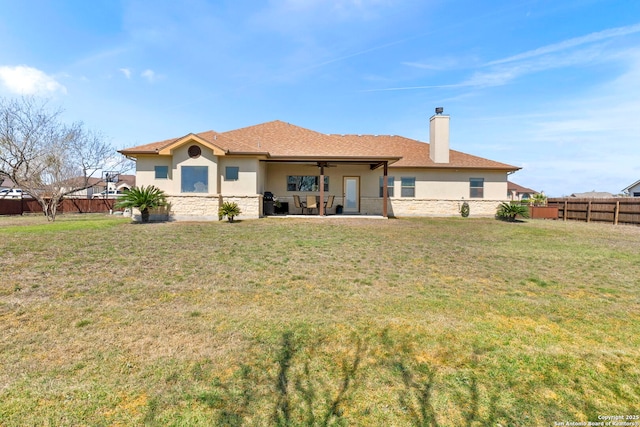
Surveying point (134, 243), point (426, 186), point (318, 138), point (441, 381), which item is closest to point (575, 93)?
point (426, 186)

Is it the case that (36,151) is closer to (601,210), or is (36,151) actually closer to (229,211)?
(229,211)

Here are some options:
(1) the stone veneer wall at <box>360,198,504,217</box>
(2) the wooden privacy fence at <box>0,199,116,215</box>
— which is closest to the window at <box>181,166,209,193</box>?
(1) the stone veneer wall at <box>360,198,504,217</box>

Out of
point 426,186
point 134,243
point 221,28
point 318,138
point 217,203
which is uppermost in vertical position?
point 221,28

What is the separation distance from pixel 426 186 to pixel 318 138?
7.48 m

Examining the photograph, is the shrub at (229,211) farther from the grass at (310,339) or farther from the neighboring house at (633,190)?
the neighboring house at (633,190)

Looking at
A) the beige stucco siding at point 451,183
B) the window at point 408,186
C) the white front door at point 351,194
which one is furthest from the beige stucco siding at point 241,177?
the window at point 408,186

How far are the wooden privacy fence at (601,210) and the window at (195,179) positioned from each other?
2193cm

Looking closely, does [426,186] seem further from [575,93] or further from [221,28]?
[221,28]

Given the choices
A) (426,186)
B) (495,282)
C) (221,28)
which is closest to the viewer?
(495,282)

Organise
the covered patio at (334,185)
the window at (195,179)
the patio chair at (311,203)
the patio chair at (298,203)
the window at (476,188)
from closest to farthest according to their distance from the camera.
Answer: the window at (195,179) → the patio chair at (311,203) → the patio chair at (298,203) → the covered patio at (334,185) → the window at (476,188)

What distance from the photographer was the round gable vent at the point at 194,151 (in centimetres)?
1409

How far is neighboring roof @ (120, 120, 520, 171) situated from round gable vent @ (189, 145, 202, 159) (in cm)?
75

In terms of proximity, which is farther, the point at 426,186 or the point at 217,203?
the point at 426,186

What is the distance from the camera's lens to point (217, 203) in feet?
46.9
